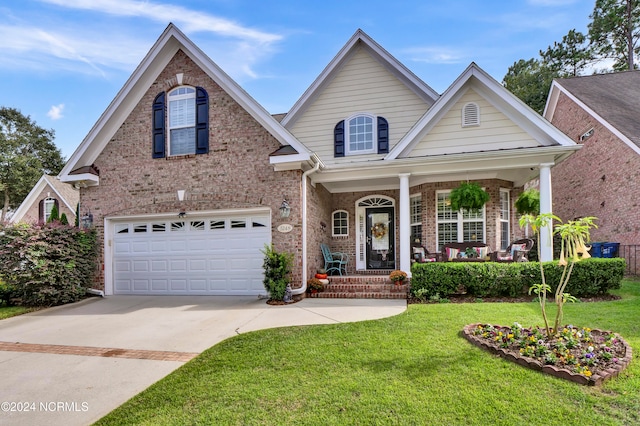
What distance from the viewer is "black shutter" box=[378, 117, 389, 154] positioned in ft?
36.3

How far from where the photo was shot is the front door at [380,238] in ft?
37.0

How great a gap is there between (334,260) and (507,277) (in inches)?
196

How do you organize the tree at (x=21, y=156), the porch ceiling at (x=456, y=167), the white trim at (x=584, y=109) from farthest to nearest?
the tree at (x=21, y=156), the white trim at (x=584, y=109), the porch ceiling at (x=456, y=167)

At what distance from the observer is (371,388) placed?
3.38 meters

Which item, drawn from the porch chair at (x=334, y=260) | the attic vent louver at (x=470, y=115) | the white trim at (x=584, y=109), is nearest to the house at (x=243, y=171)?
the attic vent louver at (x=470, y=115)

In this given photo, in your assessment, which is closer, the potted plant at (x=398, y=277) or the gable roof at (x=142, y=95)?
the potted plant at (x=398, y=277)

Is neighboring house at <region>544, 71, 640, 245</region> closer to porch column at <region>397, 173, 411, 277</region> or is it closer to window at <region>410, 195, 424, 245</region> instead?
window at <region>410, 195, 424, 245</region>

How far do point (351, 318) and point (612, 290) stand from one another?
6748 mm

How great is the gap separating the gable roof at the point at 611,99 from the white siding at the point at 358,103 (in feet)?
21.7

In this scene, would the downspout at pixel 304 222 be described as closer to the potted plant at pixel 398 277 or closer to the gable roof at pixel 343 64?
the potted plant at pixel 398 277

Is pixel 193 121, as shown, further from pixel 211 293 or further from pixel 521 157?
pixel 521 157

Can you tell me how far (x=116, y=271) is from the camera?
9961 millimetres

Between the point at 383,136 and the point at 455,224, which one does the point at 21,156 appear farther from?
the point at 455,224

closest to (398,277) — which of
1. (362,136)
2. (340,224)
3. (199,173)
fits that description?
(340,224)
